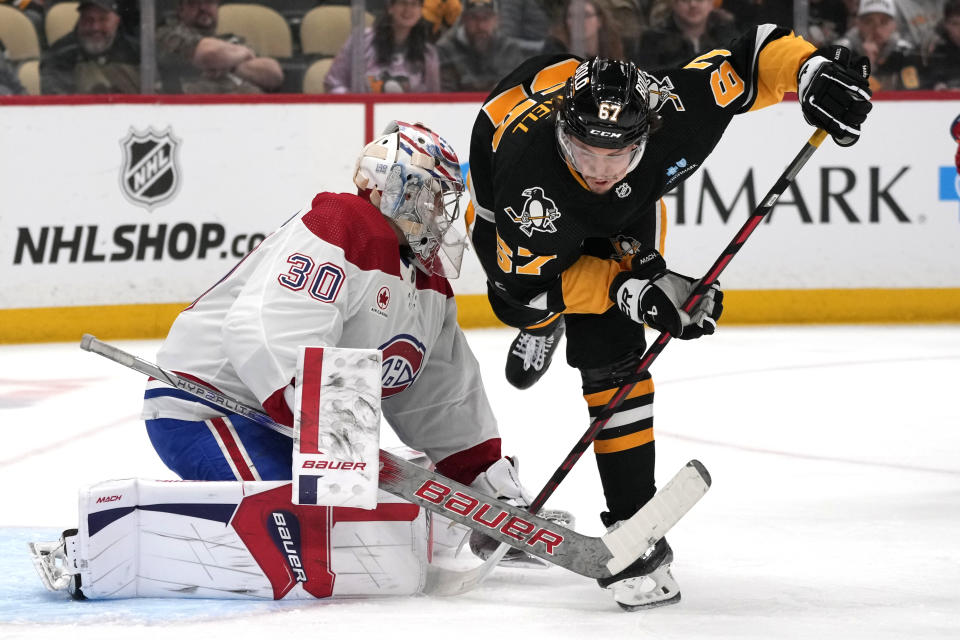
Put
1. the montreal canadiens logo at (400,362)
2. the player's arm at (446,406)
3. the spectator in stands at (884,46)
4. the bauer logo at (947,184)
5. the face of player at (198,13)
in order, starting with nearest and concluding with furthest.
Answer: the montreal canadiens logo at (400,362) → the player's arm at (446,406) → the face of player at (198,13) → the bauer logo at (947,184) → the spectator in stands at (884,46)

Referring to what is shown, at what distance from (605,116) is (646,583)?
72 cm

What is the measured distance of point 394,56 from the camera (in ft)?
17.9

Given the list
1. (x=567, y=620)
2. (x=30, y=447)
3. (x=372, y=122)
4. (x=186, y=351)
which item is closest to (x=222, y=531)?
(x=186, y=351)

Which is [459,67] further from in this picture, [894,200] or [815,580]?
[815,580]

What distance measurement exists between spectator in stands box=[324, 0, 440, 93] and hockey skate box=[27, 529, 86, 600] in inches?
137

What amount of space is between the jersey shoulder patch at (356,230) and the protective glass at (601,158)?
1.18 feet

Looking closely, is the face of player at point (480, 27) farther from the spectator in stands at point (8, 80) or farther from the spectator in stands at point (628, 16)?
the spectator in stands at point (8, 80)

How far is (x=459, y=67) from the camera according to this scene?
5.50m

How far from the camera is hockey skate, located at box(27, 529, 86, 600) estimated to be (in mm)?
2049

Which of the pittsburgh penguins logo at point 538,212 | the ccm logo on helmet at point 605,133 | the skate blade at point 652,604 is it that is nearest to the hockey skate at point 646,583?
the skate blade at point 652,604

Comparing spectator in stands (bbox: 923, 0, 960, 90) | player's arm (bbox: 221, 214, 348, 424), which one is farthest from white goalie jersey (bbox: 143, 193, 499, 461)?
spectator in stands (bbox: 923, 0, 960, 90)

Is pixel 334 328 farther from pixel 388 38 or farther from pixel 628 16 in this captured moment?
pixel 628 16

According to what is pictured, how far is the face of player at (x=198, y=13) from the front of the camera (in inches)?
208

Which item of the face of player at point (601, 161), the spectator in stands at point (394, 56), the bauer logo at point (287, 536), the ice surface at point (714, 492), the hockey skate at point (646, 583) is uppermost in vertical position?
the face of player at point (601, 161)
